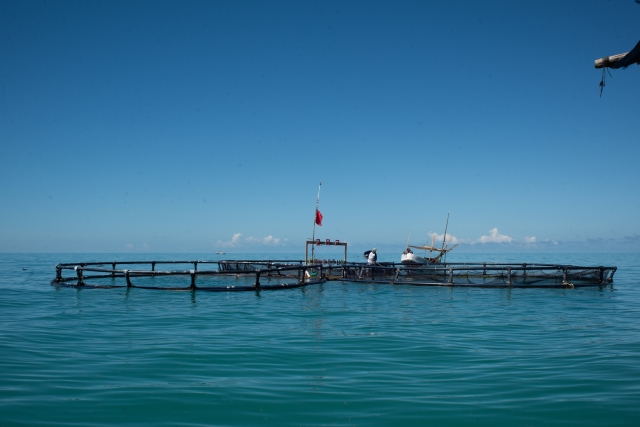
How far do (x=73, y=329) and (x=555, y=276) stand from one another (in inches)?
1001

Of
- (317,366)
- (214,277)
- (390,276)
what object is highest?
(390,276)

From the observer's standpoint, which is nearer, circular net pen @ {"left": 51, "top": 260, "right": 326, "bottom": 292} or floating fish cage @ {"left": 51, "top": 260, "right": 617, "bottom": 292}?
circular net pen @ {"left": 51, "top": 260, "right": 326, "bottom": 292}

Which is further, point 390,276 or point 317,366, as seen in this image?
point 390,276

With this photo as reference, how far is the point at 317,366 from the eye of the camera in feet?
29.9

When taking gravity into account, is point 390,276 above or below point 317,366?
above

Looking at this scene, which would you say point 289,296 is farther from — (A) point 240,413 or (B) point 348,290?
(A) point 240,413

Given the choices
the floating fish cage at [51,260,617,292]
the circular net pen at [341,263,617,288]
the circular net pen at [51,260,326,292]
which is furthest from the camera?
the circular net pen at [341,263,617,288]

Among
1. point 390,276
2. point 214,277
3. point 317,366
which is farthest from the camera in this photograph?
point 214,277

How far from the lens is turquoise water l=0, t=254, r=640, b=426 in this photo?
6.63m

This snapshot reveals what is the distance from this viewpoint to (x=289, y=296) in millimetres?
22812

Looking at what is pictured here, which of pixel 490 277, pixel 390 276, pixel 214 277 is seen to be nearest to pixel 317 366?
pixel 390 276

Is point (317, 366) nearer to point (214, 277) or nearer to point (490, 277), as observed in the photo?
point (490, 277)

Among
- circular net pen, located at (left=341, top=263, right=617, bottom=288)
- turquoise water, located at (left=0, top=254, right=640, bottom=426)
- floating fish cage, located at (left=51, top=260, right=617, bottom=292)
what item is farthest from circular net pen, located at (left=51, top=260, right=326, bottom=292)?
turquoise water, located at (left=0, top=254, right=640, bottom=426)

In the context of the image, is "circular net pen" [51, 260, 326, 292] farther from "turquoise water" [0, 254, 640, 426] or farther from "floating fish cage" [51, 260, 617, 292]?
"turquoise water" [0, 254, 640, 426]
